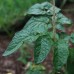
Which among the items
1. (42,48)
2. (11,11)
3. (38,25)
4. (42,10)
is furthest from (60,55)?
(11,11)

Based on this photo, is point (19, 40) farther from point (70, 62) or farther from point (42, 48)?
point (70, 62)

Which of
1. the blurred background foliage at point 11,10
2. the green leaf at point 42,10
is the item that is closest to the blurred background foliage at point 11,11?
the blurred background foliage at point 11,10

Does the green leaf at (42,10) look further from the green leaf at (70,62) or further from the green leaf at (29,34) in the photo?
the green leaf at (70,62)

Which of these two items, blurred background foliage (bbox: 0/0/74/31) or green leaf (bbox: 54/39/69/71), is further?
blurred background foliage (bbox: 0/0/74/31)

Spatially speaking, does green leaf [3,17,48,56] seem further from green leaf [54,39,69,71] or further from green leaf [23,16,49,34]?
green leaf [54,39,69,71]

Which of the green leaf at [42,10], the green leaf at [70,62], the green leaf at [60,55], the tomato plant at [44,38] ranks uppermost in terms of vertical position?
the green leaf at [42,10]

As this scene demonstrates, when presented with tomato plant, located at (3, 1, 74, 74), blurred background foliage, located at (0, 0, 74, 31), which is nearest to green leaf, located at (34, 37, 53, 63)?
tomato plant, located at (3, 1, 74, 74)

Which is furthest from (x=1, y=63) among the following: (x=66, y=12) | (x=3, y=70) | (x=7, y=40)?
(x=66, y=12)
